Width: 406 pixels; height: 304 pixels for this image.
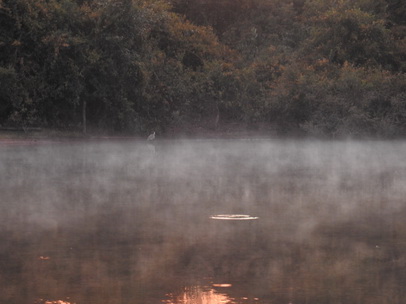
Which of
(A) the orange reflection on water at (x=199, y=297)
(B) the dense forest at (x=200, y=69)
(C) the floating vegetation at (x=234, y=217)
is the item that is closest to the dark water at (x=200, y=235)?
(A) the orange reflection on water at (x=199, y=297)

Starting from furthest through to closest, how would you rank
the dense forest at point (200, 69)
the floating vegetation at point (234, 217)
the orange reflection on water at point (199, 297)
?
1. the dense forest at point (200, 69)
2. the floating vegetation at point (234, 217)
3. the orange reflection on water at point (199, 297)

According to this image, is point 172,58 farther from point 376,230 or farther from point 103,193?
point 376,230

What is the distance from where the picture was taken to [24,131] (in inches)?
1415

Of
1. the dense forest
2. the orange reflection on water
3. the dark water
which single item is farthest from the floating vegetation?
the dense forest

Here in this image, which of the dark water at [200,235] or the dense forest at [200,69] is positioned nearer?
the dark water at [200,235]

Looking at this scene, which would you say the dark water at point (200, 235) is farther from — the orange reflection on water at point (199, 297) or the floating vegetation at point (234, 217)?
the floating vegetation at point (234, 217)

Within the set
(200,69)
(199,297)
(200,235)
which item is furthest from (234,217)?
(200,69)

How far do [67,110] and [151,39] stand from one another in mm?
7309

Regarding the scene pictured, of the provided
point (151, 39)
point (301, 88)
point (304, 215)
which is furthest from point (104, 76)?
point (304, 215)

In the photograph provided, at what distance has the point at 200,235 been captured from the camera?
10.1 m

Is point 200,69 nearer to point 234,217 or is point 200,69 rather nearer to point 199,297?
point 234,217

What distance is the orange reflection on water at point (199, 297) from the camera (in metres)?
6.52

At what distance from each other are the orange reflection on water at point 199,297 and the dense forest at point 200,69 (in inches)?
1127

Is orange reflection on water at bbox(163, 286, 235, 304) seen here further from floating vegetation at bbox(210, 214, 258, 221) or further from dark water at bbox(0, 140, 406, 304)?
floating vegetation at bbox(210, 214, 258, 221)
